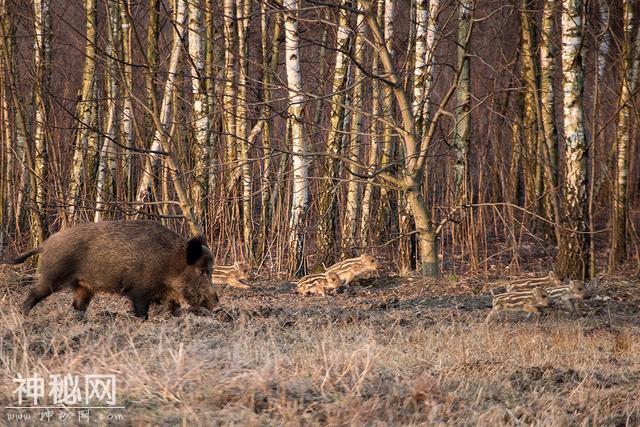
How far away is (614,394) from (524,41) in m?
12.5

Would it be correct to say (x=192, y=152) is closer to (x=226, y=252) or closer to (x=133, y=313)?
(x=226, y=252)

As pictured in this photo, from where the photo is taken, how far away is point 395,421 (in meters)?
5.26

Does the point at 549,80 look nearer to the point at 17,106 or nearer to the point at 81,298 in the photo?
the point at 17,106

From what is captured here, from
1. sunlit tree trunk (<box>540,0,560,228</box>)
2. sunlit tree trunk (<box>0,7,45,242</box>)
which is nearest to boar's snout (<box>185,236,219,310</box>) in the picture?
sunlit tree trunk (<box>540,0,560,228</box>)

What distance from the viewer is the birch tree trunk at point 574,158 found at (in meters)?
11.8

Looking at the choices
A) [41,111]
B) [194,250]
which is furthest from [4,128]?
[194,250]

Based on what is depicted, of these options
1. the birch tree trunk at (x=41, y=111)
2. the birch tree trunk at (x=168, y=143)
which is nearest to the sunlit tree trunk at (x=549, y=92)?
the birch tree trunk at (x=168, y=143)

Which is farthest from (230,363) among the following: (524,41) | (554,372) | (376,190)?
(524,41)

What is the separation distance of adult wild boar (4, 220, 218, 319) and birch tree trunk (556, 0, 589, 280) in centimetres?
474

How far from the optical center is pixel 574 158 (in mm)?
11891

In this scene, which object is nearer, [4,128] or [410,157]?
[410,157]

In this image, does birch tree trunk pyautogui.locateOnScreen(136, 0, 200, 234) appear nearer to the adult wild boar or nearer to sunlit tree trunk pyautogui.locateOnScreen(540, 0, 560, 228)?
the adult wild boar

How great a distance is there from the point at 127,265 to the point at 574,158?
582 cm

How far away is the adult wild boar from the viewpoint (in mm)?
8930
